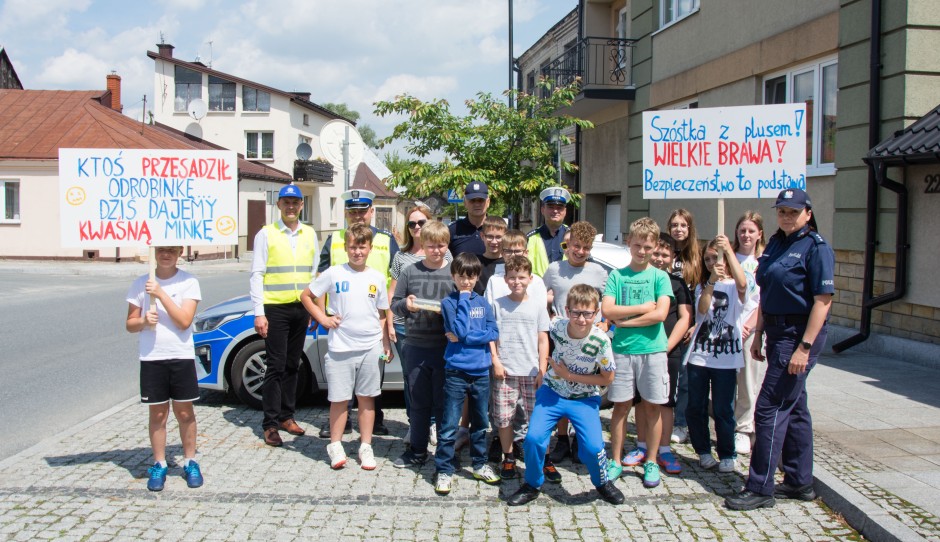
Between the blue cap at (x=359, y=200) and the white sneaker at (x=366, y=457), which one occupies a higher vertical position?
the blue cap at (x=359, y=200)

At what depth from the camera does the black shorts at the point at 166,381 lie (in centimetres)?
480

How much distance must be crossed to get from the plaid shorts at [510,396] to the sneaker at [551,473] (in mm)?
352

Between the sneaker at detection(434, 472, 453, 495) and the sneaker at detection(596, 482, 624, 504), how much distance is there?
0.93 meters

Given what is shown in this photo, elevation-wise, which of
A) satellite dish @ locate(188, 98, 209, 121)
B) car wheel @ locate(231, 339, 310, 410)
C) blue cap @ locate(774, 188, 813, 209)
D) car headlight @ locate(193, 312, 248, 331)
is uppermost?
satellite dish @ locate(188, 98, 209, 121)

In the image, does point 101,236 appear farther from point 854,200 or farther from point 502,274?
point 854,200

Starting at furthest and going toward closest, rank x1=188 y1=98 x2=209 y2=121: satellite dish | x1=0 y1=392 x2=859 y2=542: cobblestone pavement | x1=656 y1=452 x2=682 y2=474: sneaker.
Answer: x1=188 y1=98 x2=209 y2=121: satellite dish, x1=656 y1=452 x2=682 y2=474: sneaker, x1=0 y1=392 x2=859 y2=542: cobblestone pavement

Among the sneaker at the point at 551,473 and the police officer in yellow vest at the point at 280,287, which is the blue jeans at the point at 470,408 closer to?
the sneaker at the point at 551,473

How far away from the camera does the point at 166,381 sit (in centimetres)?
485

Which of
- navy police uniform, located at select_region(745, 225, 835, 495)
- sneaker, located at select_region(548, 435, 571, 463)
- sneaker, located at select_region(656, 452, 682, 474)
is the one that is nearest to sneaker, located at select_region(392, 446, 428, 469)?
sneaker, located at select_region(548, 435, 571, 463)

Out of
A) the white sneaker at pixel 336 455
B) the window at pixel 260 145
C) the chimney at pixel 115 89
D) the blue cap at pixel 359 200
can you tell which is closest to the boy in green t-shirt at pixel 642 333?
the white sneaker at pixel 336 455

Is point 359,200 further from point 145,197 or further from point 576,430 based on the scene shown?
point 576,430

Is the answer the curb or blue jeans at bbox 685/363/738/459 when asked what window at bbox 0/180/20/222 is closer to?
blue jeans at bbox 685/363/738/459

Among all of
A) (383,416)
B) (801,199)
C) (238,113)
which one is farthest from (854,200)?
(238,113)

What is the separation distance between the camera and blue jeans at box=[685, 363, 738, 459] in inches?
205
